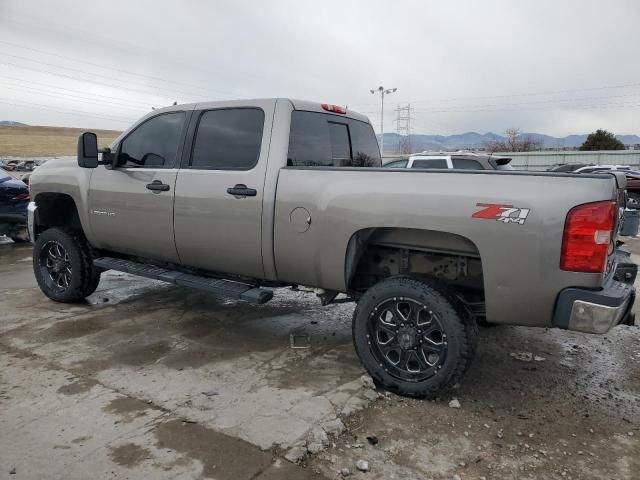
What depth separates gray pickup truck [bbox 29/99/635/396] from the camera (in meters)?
2.79

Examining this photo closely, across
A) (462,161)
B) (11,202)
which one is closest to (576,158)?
(462,161)

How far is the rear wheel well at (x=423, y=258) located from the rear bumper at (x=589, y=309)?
0.57m

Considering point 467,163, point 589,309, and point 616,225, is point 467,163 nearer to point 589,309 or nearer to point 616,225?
point 616,225

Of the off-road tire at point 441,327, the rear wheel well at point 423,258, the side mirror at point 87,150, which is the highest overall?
the side mirror at point 87,150

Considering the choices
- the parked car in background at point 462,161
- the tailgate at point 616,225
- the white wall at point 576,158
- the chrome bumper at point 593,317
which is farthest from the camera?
the white wall at point 576,158

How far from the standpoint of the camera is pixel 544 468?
257 centimetres

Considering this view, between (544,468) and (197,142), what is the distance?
3.42m

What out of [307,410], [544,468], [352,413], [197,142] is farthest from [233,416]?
[197,142]

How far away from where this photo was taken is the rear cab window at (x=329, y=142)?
13.0 ft

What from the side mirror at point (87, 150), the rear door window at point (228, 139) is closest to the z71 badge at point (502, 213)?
the rear door window at point (228, 139)

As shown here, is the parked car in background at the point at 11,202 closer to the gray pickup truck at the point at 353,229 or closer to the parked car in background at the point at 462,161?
the gray pickup truck at the point at 353,229

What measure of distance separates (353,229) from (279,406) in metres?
1.23

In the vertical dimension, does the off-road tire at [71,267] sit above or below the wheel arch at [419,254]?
below

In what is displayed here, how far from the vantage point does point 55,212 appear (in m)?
5.47
